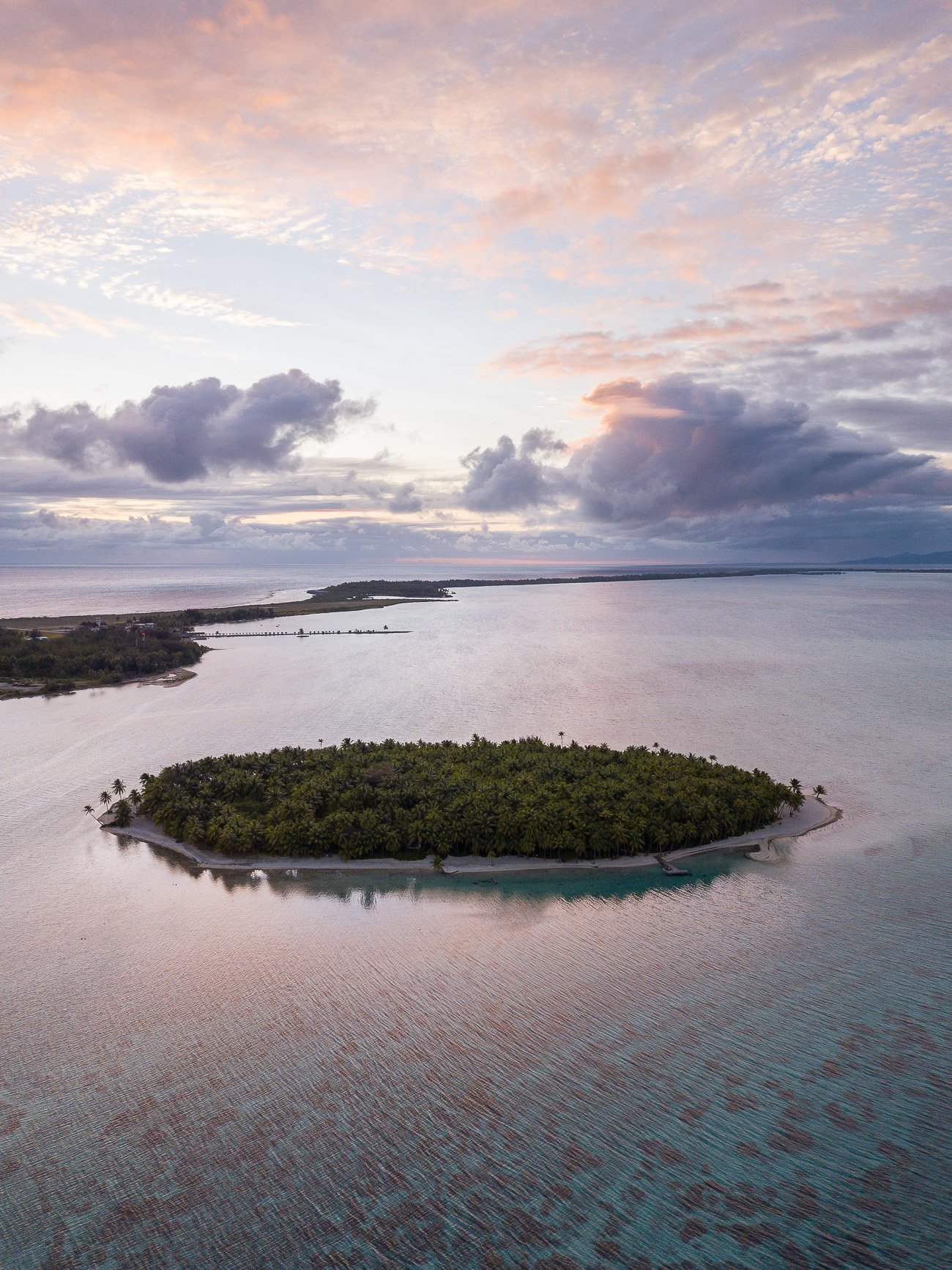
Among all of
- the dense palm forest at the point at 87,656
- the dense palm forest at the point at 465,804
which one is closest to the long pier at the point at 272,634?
the dense palm forest at the point at 87,656

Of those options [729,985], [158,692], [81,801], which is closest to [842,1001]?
[729,985]

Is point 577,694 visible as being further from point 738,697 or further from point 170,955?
point 170,955

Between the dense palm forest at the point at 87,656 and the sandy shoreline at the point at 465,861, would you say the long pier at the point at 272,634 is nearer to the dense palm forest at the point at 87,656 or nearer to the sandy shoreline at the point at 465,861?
the dense palm forest at the point at 87,656

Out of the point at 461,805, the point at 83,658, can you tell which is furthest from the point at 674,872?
the point at 83,658

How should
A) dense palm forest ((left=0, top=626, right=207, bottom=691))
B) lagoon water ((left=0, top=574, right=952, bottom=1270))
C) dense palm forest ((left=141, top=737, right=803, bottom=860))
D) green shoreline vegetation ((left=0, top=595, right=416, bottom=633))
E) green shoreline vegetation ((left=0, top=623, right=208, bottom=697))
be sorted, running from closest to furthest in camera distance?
lagoon water ((left=0, top=574, right=952, bottom=1270))
dense palm forest ((left=141, top=737, right=803, bottom=860))
green shoreline vegetation ((left=0, top=623, right=208, bottom=697))
dense palm forest ((left=0, top=626, right=207, bottom=691))
green shoreline vegetation ((left=0, top=595, right=416, bottom=633))

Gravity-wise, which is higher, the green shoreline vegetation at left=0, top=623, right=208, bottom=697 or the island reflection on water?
the green shoreline vegetation at left=0, top=623, right=208, bottom=697

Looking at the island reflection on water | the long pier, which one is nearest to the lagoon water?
the island reflection on water

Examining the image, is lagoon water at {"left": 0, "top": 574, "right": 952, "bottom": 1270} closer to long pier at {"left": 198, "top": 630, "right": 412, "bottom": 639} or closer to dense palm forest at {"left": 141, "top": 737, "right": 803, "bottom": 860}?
dense palm forest at {"left": 141, "top": 737, "right": 803, "bottom": 860}
